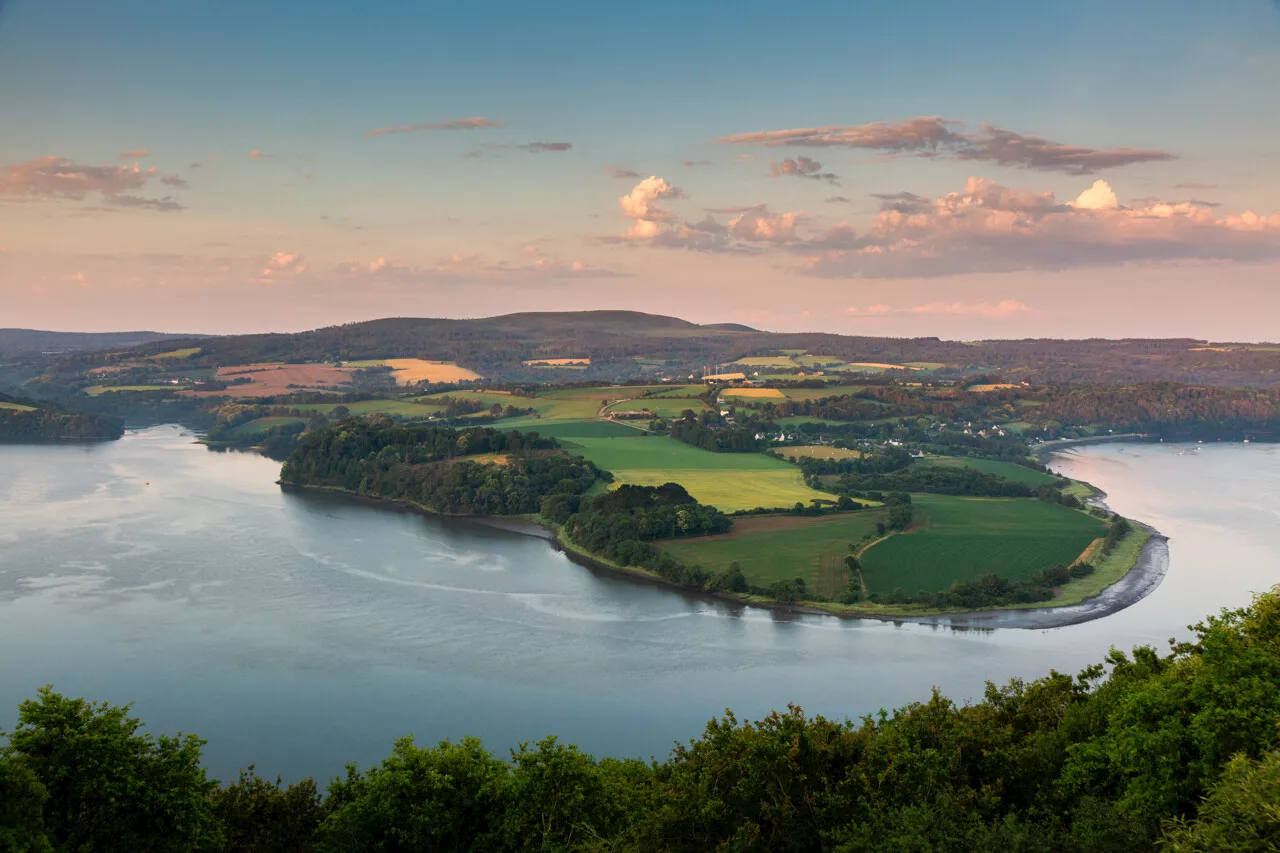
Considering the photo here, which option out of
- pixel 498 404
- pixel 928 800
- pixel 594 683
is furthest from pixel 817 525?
pixel 498 404

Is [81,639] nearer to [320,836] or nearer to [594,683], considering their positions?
[594,683]

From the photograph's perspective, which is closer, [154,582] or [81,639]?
[81,639]

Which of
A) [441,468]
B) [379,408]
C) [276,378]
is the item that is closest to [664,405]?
[379,408]

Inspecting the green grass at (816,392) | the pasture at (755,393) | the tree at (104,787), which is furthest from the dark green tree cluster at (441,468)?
the tree at (104,787)

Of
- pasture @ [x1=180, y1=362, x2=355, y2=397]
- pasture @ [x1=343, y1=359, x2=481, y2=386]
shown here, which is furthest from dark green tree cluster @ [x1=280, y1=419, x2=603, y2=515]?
pasture @ [x1=343, y1=359, x2=481, y2=386]

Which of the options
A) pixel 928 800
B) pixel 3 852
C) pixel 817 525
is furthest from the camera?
pixel 817 525

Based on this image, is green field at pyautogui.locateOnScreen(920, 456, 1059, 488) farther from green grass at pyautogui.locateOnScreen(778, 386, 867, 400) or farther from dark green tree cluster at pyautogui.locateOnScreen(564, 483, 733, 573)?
dark green tree cluster at pyautogui.locateOnScreen(564, 483, 733, 573)

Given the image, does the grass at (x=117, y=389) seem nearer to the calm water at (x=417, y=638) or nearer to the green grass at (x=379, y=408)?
the green grass at (x=379, y=408)
